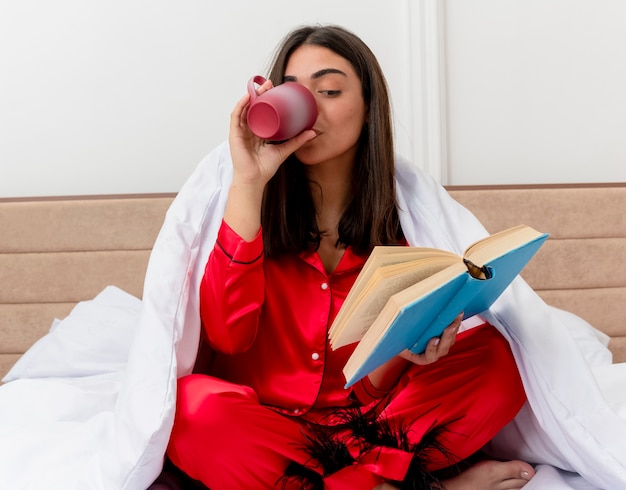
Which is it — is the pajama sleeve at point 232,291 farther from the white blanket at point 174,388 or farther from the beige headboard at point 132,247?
the beige headboard at point 132,247

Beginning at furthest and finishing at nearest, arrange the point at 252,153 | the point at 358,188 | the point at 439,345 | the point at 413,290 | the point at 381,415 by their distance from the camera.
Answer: the point at 358,188 → the point at 252,153 → the point at 381,415 → the point at 439,345 → the point at 413,290

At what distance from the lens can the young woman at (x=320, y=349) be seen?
4.43ft

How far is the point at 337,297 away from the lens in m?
1.60

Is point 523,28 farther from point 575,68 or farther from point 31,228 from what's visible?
point 31,228

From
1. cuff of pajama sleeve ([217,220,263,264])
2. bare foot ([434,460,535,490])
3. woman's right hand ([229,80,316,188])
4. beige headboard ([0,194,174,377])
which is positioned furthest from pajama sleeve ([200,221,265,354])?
beige headboard ([0,194,174,377])

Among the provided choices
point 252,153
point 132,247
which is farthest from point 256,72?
point 252,153

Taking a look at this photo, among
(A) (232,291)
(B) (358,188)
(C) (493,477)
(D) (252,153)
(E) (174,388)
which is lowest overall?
(C) (493,477)

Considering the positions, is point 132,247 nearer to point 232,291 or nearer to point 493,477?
point 232,291

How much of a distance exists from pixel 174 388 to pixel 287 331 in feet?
0.99

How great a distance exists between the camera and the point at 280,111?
1.35m

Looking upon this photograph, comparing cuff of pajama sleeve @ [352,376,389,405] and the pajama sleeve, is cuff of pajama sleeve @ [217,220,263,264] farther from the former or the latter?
cuff of pajama sleeve @ [352,376,389,405]

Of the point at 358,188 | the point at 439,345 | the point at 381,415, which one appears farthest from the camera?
the point at 358,188

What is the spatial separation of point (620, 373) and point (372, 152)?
0.74 meters

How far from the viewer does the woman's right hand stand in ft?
4.85
